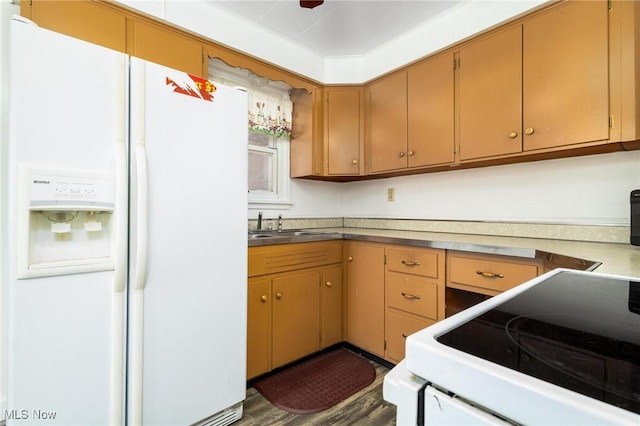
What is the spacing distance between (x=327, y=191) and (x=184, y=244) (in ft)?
6.03

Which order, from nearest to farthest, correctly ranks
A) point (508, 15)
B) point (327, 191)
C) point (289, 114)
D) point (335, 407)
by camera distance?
point (335, 407) < point (508, 15) < point (289, 114) < point (327, 191)

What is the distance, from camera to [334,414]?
1.58 metres

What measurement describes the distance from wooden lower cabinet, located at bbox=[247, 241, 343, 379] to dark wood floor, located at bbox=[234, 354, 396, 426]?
210mm

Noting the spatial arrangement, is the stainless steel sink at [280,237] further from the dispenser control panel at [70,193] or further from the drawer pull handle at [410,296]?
the dispenser control panel at [70,193]

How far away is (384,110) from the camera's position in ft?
8.04

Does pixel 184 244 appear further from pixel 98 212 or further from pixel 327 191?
pixel 327 191

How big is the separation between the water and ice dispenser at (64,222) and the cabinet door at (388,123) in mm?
1896

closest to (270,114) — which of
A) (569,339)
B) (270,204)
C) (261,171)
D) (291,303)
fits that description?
(261,171)

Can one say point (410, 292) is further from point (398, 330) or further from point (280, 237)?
point (280, 237)

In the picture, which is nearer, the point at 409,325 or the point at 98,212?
the point at 98,212

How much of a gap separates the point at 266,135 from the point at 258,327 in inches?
62.6

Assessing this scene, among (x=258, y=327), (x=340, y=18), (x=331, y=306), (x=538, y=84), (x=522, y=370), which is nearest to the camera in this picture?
(x=522, y=370)

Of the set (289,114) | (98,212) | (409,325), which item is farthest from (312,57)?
(409,325)

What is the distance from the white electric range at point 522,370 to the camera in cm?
30
